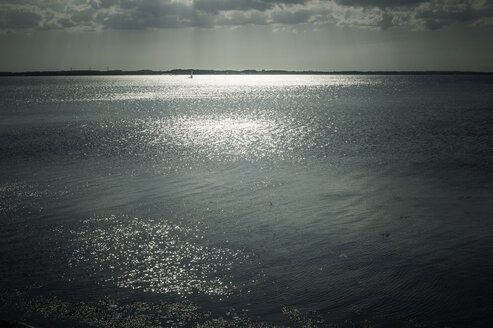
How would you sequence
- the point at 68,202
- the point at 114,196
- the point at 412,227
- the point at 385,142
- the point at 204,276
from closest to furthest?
the point at 204,276, the point at 412,227, the point at 68,202, the point at 114,196, the point at 385,142

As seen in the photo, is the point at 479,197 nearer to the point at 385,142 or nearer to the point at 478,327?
the point at 478,327

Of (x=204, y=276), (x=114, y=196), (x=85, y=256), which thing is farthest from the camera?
(x=114, y=196)

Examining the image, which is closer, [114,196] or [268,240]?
[268,240]

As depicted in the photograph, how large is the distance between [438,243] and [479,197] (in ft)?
30.1

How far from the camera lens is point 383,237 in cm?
1875

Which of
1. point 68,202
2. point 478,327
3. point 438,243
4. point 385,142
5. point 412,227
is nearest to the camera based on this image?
point 478,327

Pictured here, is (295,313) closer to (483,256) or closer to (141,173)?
(483,256)

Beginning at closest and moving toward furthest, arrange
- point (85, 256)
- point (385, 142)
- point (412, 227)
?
1. point (85, 256)
2. point (412, 227)
3. point (385, 142)

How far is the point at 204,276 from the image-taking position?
14766 millimetres

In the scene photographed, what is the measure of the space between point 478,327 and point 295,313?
4880 millimetres

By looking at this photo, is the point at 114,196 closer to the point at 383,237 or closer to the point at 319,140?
the point at 383,237

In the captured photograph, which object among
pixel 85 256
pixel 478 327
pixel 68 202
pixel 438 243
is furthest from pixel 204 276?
pixel 68 202

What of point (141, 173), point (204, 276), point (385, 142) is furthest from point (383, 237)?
point (385, 142)

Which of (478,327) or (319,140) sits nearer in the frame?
(478,327)
